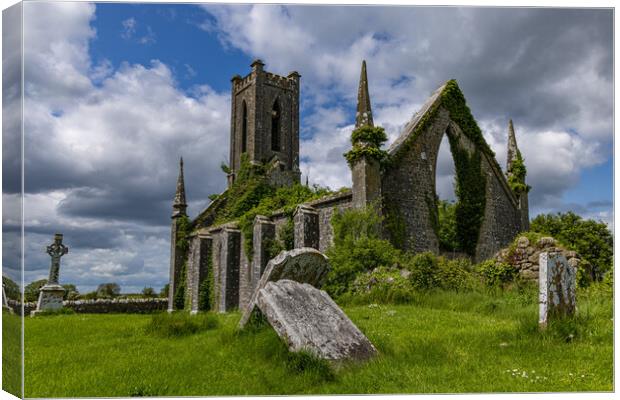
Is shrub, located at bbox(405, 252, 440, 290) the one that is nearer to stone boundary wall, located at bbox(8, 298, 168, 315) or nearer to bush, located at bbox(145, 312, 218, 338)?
bush, located at bbox(145, 312, 218, 338)

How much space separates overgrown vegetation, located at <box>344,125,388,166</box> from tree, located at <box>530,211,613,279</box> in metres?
8.14

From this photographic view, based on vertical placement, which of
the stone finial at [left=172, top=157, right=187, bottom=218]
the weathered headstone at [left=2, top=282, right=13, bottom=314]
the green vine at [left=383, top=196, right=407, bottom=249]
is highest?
the stone finial at [left=172, top=157, right=187, bottom=218]

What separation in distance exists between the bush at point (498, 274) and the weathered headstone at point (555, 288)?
6.38 meters

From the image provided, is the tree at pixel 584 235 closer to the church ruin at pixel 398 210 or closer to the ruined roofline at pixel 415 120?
the church ruin at pixel 398 210

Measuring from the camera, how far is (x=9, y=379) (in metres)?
6.29

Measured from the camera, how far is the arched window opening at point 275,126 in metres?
35.8

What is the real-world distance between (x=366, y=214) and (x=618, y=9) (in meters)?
10.2

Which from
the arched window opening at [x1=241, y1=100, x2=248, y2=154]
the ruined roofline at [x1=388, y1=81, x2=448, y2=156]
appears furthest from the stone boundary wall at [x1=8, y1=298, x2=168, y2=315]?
the ruined roofline at [x1=388, y1=81, x2=448, y2=156]

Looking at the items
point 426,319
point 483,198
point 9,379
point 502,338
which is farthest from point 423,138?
point 9,379

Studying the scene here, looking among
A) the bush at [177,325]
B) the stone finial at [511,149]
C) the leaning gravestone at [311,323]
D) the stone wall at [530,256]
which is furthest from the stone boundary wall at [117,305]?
the stone finial at [511,149]

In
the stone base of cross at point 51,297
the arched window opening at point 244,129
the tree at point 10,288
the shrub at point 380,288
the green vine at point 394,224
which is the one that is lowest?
the stone base of cross at point 51,297

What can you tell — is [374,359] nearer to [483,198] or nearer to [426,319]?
[426,319]

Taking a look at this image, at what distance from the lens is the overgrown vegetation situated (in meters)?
17.5

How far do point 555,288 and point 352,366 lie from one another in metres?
3.77
